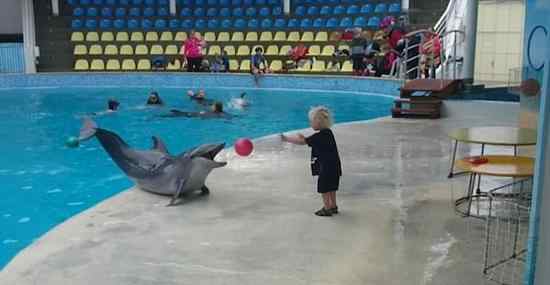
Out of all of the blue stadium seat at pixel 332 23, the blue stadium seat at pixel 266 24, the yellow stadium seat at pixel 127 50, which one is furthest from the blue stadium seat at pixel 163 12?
the blue stadium seat at pixel 332 23

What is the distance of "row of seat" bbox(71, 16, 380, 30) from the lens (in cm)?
2088

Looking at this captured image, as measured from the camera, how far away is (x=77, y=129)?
11672 mm

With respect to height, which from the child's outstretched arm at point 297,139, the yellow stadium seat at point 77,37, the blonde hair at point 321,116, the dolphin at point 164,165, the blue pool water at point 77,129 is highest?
the yellow stadium seat at point 77,37

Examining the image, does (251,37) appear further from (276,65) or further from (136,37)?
(136,37)

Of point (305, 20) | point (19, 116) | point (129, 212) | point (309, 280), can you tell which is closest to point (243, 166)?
point (129, 212)

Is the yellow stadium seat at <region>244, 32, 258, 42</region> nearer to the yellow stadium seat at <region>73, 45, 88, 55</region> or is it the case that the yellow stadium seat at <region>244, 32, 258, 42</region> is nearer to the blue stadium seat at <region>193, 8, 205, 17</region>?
the blue stadium seat at <region>193, 8, 205, 17</region>

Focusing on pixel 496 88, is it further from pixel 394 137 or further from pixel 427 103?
pixel 394 137

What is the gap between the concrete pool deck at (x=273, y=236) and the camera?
3.46 meters

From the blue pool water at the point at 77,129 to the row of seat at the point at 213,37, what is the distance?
3.53 meters

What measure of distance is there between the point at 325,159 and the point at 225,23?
61.0 ft

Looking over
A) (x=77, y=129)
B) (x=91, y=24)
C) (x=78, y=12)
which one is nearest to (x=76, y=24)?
(x=91, y=24)

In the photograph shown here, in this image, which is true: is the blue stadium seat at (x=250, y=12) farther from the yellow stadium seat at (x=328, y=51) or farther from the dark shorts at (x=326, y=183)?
the dark shorts at (x=326, y=183)

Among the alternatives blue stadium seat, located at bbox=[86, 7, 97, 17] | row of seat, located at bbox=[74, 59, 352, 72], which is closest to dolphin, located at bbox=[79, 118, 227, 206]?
row of seat, located at bbox=[74, 59, 352, 72]

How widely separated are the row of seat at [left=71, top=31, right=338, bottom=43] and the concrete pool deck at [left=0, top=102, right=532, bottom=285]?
15015 mm
